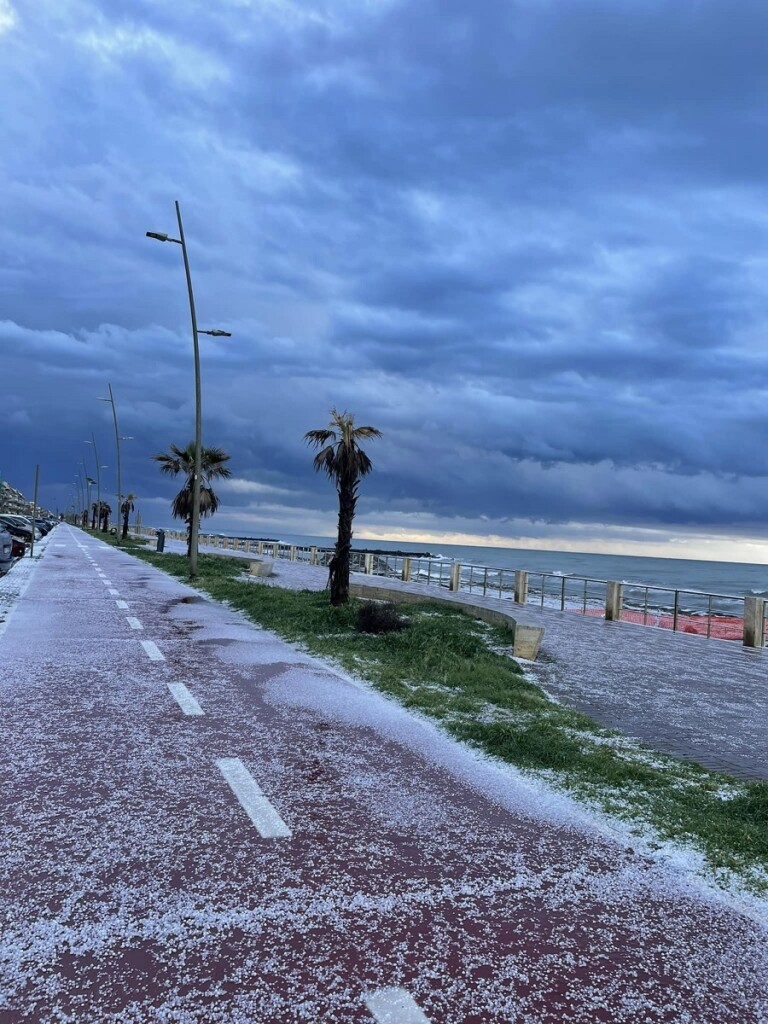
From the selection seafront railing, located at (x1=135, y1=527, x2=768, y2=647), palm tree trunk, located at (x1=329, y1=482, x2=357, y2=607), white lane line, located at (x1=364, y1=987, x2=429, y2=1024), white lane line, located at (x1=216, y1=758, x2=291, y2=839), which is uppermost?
palm tree trunk, located at (x1=329, y1=482, x2=357, y2=607)

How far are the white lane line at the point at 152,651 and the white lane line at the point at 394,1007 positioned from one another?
7.77m

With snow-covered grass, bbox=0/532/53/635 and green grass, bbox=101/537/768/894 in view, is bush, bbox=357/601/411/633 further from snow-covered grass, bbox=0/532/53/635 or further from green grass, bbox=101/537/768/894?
snow-covered grass, bbox=0/532/53/635

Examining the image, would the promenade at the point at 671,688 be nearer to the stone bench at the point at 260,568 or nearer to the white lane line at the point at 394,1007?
the white lane line at the point at 394,1007

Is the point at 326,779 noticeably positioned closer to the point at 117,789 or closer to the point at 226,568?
the point at 117,789

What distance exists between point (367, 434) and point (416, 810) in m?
13.4

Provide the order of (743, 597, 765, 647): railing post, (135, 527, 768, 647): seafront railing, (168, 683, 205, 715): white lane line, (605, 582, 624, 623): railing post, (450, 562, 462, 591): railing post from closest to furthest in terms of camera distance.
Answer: (168, 683, 205, 715): white lane line
(743, 597, 765, 647): railing post
(135, 527, 768, 647): seafront railing
(605, 582, 624, 623): railing post
(450, 562, 462, 591): railing post

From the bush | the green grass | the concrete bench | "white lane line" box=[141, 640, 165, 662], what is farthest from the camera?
the concrete bench

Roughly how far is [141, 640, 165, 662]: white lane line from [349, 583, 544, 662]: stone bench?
5.86 meters

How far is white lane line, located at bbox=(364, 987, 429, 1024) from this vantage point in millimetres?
2586

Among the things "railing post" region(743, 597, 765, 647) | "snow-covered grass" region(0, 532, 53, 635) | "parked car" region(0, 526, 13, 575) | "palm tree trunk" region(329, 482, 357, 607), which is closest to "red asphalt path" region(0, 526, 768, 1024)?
"snow-covered grass" region(0, 532, 53, 635)

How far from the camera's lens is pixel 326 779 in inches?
205

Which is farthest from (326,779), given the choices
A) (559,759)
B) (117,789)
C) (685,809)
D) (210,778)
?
(685,809)

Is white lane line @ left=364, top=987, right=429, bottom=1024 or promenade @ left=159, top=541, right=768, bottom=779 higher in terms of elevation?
white lane line @ left=364, top=987, right=429, bottom=1024

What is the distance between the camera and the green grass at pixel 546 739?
15.4ft
